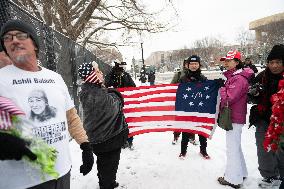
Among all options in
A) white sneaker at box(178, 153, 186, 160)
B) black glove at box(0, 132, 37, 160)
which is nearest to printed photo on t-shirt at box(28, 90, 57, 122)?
black glove at box(0, 132, 37, 160)

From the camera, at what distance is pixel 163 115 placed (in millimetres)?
5957

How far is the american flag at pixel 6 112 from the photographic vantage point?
75.0 inches

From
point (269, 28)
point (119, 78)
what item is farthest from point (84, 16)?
point (269, 28)

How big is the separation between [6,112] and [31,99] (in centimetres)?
33

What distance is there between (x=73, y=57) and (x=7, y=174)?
668cm

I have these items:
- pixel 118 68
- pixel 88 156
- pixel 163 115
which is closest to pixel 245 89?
pixel 163 115

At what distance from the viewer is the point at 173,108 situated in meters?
5.93

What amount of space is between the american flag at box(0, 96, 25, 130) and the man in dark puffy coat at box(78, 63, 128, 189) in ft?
5.81

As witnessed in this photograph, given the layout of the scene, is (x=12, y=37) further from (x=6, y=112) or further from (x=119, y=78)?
(x=119, y=78)

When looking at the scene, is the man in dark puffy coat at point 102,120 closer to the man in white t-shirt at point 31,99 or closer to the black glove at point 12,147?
the man in white t-shirt at point 31,99

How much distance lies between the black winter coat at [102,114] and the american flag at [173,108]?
165 centimetres

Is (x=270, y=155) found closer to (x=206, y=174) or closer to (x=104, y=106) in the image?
(x=206, y=174)

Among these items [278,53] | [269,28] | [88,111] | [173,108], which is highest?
[269,28]

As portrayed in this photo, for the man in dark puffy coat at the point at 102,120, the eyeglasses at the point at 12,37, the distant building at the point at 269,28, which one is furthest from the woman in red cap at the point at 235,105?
the distant building at the point at 269,28
